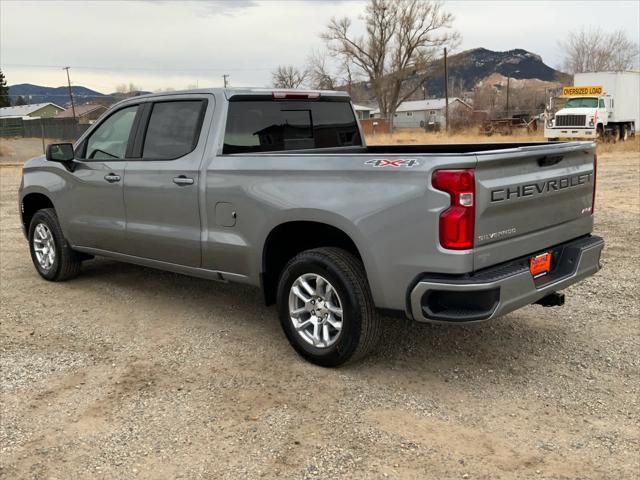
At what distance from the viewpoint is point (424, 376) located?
417 cm

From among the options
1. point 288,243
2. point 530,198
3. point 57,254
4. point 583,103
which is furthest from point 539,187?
point 583,103

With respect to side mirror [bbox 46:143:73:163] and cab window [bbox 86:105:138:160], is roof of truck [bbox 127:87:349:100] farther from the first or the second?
side mirror [bbox 46:143:73:163]

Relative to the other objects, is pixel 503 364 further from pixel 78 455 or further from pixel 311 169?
pixel 78 455

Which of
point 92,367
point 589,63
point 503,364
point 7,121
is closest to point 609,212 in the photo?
point 503,364

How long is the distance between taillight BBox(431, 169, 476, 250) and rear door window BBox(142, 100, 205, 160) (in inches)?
89.8

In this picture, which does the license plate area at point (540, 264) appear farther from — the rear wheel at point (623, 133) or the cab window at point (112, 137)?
the rear wheel at point (623, 133)

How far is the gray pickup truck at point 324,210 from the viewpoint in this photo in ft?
11.6

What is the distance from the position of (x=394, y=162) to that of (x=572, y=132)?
27080 mm

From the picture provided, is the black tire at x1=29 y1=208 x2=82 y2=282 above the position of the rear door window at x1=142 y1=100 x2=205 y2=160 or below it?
below

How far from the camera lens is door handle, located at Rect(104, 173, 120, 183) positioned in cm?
550

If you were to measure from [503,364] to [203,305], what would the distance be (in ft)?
9.14

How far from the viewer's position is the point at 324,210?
13.1ft

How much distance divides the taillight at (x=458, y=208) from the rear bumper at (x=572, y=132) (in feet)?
88.1

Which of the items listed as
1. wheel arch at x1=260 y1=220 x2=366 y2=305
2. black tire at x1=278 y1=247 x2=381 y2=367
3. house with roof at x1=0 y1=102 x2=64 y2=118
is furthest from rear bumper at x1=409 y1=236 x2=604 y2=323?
house with roof at x1=0 y1=102 x2=64 y2=118
